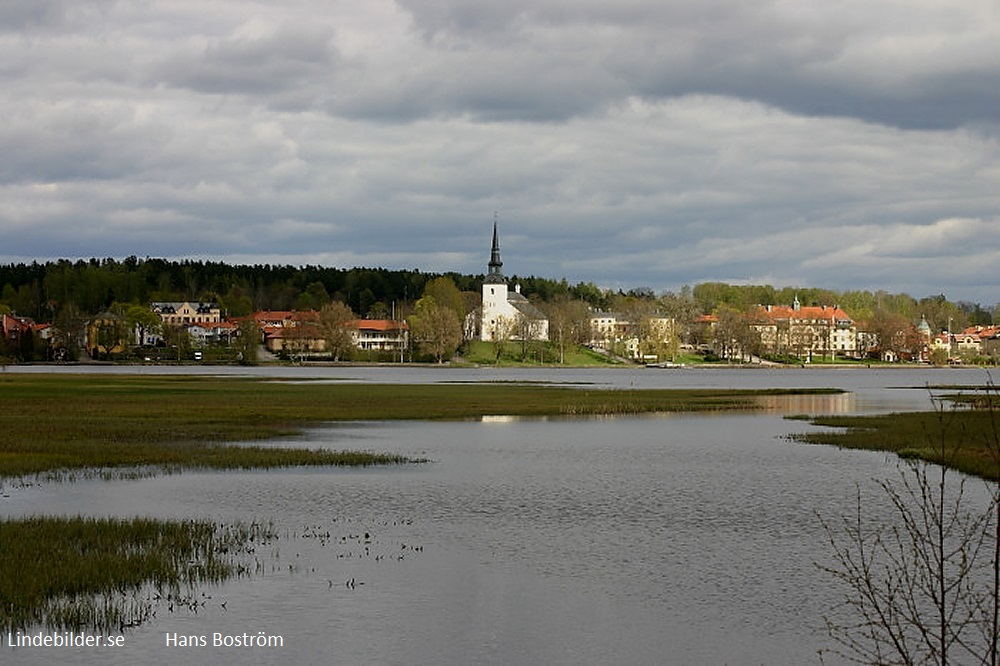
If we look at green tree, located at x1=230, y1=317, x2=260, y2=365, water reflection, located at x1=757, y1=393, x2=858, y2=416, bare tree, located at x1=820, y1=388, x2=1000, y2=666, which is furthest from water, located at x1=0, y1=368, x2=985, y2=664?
green tree, located at x1=230, y1=317, x2=260, y2=365

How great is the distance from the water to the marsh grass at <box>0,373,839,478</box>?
4101 millimetres

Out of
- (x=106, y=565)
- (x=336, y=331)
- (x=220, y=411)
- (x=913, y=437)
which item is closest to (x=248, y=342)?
(x=336, y=331)

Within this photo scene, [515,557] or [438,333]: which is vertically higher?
[438,333]

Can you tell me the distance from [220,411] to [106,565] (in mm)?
41809

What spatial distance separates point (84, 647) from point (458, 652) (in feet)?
18.5

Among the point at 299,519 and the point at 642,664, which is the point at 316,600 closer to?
the point at 642,664

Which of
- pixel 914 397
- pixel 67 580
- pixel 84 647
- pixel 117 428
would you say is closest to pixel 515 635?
pixel 84 647

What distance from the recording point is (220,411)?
204 feet

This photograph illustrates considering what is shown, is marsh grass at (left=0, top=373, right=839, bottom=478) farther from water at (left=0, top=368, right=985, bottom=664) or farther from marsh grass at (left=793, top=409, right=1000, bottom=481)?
marsh grass at (left=793, top=409, right=1000, bottom=481)

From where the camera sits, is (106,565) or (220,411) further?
(220,411)

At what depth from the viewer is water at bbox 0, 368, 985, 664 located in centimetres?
1750

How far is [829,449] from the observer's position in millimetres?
46094

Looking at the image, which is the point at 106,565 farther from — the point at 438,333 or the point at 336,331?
the point at 336,331

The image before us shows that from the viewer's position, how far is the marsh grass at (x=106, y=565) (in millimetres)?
18406
